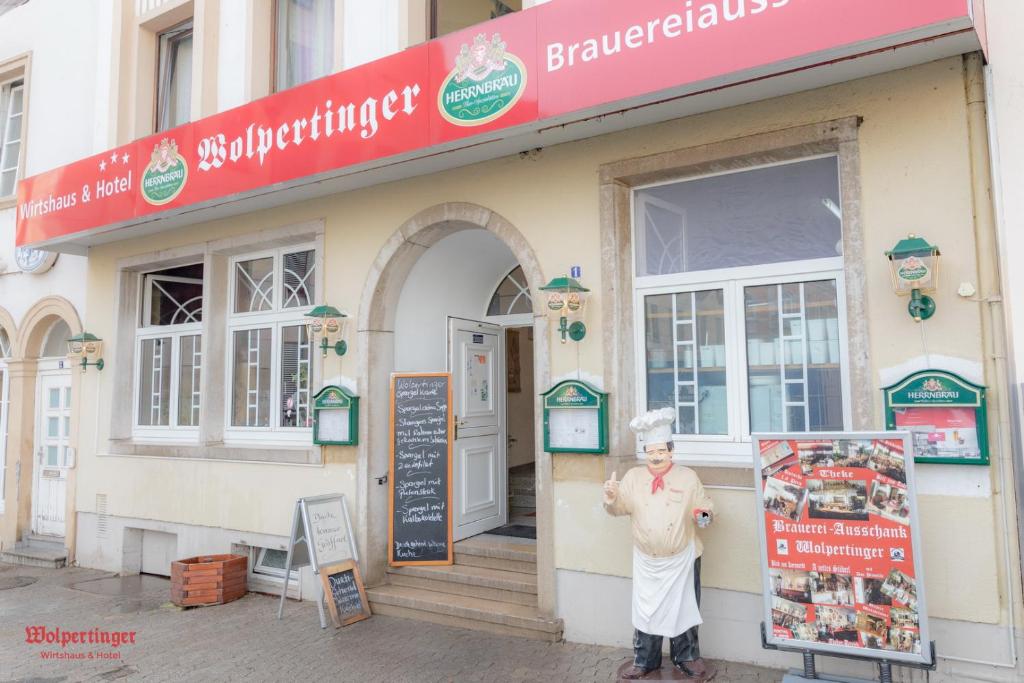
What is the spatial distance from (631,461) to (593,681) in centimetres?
145

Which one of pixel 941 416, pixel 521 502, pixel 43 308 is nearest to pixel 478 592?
pixel 521 502

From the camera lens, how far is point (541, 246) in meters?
5.57

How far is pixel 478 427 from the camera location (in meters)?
7.18

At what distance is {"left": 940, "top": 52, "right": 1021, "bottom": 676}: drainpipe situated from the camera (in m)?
3.85

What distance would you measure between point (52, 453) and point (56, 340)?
1.47 meters

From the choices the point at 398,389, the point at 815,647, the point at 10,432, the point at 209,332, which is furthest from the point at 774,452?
the point at 10,432

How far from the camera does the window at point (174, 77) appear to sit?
337 inches

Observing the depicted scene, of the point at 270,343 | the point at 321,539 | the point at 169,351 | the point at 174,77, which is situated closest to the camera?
the point at 321,539

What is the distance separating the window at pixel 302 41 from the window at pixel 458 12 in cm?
124

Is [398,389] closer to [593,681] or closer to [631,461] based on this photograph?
[631,461]

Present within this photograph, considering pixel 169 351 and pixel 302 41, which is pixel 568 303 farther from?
pixel 169 351

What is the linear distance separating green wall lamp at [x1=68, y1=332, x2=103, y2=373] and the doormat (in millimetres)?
5029

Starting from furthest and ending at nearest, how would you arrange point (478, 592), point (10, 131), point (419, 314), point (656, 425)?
1. point (10, 131)
2. point (419, 314)
3. point (478, 592)
4. point (656, 425)

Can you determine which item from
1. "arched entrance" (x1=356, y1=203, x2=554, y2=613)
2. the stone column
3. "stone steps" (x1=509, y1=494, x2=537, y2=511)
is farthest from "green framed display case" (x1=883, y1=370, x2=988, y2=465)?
the stone column
